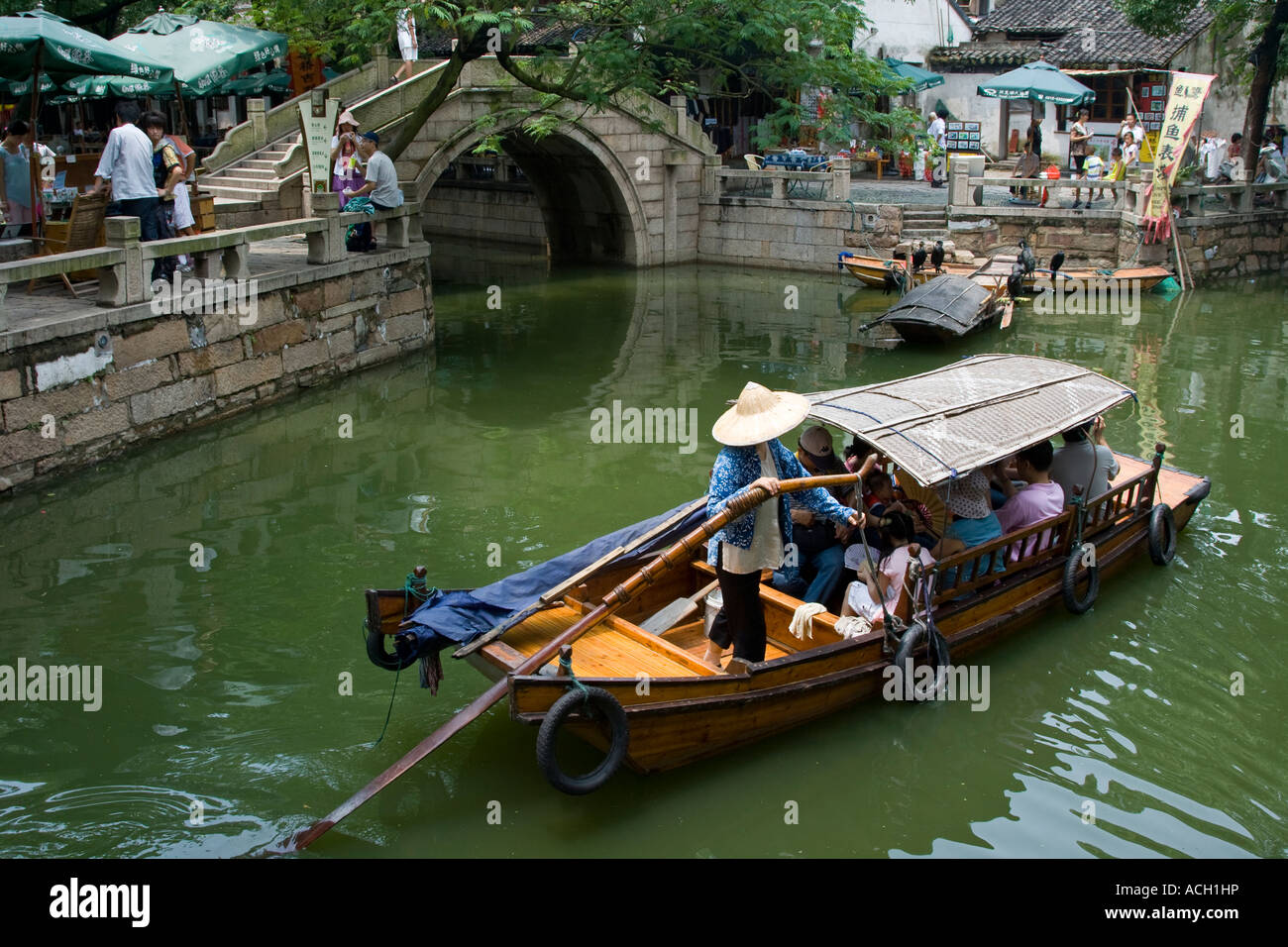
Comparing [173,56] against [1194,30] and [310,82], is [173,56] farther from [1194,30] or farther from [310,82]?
[1194,30]

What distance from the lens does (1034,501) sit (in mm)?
7453

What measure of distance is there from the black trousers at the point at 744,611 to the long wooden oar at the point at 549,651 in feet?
1.01

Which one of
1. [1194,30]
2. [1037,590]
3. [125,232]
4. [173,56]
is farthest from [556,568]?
[1194,30]

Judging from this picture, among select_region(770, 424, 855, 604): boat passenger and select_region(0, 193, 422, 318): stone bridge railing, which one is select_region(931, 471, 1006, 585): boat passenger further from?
select_region(0, 193, 422, 318): stone bridge railing

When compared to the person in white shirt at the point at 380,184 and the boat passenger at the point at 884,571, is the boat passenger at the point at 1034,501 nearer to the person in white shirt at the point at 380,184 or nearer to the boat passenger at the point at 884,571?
the boat passenger at the point at 884,571

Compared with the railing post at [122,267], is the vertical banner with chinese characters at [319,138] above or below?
above

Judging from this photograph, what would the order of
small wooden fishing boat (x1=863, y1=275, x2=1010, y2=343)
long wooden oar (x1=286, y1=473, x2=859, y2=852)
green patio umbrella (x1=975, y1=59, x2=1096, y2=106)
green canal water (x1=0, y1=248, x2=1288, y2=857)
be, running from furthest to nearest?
green patio umbrella (x1=975, y1=59, x2=1096, y2=106)
small wooden fishing boat (x1=863, y1=275, x2=1010, y2=343)
green canal water (x1=0, y1=248, x2=1288, y2=857)
long wooden oar (x1=286, y1=473, x2=859, y2=852)

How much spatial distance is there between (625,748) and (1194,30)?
24517 millimetres

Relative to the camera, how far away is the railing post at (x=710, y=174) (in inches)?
912

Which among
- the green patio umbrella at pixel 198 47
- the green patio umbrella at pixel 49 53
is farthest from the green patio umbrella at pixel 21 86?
the green patio umbrella at pixel 49 53

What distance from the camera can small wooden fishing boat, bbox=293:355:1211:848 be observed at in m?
5.40

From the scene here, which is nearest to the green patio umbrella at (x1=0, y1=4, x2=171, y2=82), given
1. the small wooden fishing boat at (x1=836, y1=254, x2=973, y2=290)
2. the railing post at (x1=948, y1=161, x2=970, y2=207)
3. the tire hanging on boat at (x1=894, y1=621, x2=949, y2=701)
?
the tire hanging on boat at (x1=894, y1=621, x2=949, y2=701)

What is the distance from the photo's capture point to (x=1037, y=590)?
Answer: 293 inches

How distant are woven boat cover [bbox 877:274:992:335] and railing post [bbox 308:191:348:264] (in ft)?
23.0
